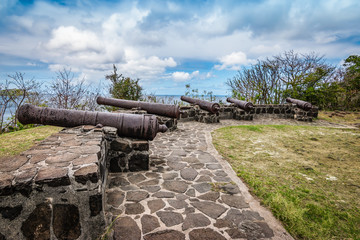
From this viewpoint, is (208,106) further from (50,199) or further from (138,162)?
(50,199)

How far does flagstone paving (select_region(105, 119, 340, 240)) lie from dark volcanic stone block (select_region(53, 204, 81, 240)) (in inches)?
18.1

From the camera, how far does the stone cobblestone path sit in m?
2.21

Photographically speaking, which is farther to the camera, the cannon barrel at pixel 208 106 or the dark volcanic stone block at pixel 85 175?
the cannon barrel at pixel 208 106

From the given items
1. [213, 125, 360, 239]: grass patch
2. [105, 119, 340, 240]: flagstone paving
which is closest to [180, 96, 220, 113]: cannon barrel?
[213, 125, 360, 239]: grass patch

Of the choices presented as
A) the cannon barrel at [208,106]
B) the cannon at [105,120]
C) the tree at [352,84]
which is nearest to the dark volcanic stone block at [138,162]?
the cannon at [105,120]

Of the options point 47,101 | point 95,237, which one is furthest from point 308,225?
point 47,101

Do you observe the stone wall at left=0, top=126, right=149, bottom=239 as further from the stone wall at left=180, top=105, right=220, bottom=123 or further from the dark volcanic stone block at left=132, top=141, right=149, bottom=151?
the stone wall at left=180, top=105, right=220, bottom=123

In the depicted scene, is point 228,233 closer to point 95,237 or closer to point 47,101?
point 95,237

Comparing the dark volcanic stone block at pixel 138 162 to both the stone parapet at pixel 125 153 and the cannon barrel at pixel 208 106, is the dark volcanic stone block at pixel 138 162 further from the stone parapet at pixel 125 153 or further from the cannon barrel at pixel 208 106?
the cannon barrel at pixel 208 106

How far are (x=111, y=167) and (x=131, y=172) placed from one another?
0.39 metres

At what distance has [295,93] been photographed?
47.4 feet

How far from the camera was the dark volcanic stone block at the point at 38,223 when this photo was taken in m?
1.68

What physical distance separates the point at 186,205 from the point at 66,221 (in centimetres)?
153

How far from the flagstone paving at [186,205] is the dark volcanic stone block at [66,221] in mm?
459
